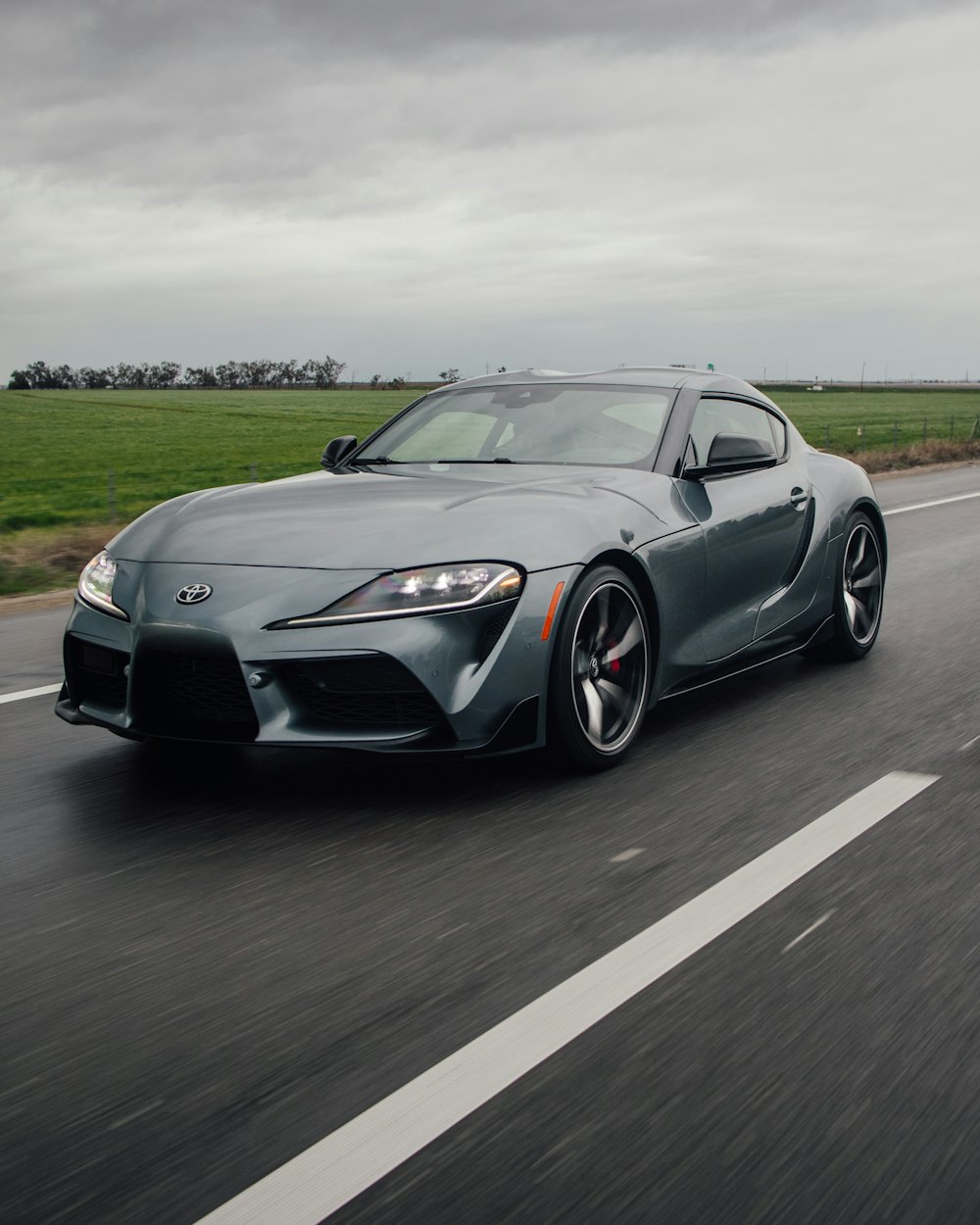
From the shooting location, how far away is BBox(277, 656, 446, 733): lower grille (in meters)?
4.29

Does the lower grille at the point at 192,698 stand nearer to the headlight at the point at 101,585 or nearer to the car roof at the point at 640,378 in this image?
the headlight at the point at 101,585

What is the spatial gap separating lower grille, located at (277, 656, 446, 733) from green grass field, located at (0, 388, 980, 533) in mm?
10252

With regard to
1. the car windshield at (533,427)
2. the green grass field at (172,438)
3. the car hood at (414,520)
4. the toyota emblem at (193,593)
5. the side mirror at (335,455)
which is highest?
the car windshield at (533,427)

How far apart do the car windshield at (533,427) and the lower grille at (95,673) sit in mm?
1847

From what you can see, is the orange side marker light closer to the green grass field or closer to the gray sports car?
the gray sports car

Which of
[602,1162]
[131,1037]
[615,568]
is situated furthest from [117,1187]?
[615,568]

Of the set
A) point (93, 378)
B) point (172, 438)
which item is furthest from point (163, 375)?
point (172, 438)

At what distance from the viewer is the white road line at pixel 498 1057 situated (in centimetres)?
231

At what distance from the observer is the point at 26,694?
649 centimetres

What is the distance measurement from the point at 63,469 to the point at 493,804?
112 ft

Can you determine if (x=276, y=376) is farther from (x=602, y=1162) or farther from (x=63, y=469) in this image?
(x=602, y=1162)

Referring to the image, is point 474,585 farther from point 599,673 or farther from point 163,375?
point 163,375

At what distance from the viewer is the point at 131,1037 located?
2922 millimetres

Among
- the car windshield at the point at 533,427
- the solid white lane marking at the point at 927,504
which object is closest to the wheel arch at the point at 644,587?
the car windshield at the point at 533,427
